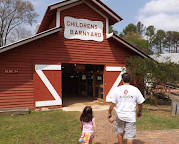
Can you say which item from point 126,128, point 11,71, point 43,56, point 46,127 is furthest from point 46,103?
point 126,128

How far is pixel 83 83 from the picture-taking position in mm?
16922

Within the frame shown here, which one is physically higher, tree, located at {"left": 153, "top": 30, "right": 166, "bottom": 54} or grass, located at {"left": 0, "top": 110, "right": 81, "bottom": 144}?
tree, located at {"left": 153, "top": 30, "right": 166, "bottom": 54}

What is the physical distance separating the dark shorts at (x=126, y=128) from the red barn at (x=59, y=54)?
21.5 feet

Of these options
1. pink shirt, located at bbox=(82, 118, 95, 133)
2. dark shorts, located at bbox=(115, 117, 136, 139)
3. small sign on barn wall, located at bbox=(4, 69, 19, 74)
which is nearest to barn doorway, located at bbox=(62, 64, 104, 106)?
small sign on barn wall, located at bbox=(4, 69, 19, 74)

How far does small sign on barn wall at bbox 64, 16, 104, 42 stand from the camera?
10395 millimetres

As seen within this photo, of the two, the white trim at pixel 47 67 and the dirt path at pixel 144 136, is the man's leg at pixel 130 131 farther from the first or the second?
the white trim at pixel 47 67

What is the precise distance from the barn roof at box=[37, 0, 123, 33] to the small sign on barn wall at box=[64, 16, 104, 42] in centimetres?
76

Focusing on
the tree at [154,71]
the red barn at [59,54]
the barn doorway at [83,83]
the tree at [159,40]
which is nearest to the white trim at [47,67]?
the red barn at [59,54]

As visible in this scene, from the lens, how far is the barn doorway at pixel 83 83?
12.6 metres

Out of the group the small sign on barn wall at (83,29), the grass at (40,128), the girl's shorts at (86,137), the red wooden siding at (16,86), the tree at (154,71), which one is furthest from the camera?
the tree at (154,71)

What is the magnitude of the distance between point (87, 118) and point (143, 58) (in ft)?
30.5

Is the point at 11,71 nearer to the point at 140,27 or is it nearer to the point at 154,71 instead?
the point at 154,71

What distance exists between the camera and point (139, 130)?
20.3 ft

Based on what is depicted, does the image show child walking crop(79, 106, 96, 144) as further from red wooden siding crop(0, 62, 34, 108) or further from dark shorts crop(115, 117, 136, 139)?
red wooden siding crop(0, 62, 34, 108)
